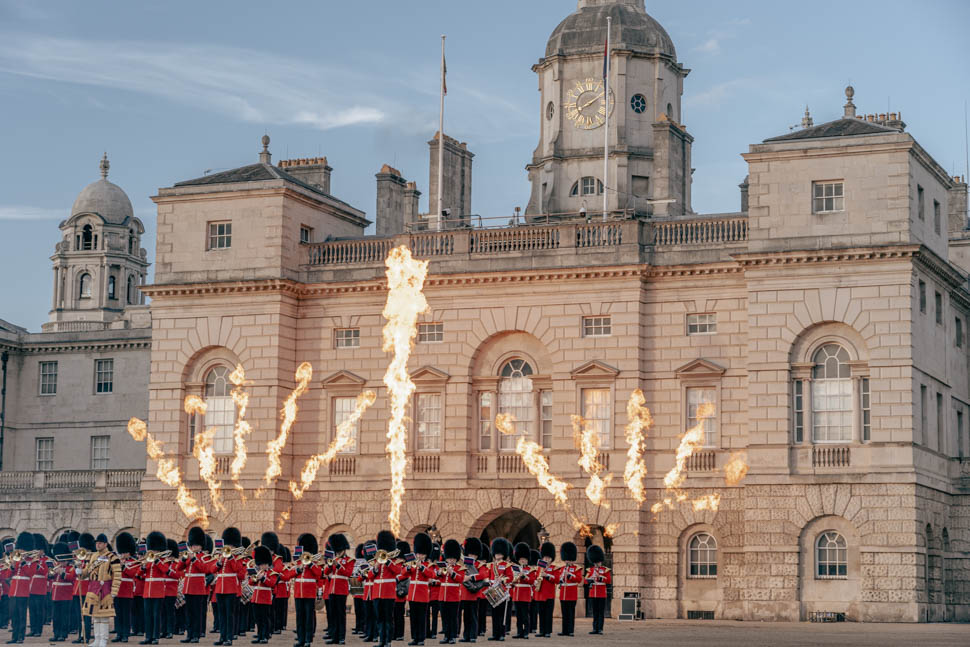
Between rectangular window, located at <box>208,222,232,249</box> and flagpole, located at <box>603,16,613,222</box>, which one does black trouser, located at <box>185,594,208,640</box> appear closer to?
rectangular window, located at <box>208,222,232,249</box>

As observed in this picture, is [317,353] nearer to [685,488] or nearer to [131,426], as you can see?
[131,426]

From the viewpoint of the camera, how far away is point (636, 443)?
49.7 metres

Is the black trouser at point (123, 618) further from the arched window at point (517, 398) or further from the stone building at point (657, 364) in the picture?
the arched window at point (517, 398)

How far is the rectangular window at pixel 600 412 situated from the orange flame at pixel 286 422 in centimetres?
890

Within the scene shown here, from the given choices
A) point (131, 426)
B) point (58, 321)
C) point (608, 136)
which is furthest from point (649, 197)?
point (58, 321)

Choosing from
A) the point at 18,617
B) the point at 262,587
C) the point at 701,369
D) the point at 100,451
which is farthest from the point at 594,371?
the point at 100,451

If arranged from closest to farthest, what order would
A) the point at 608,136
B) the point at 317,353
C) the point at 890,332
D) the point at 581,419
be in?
the point at 890,332, the point at 581,419, the point at 317,353, the point at 608,136

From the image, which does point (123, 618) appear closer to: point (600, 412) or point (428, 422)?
point (428, 422)

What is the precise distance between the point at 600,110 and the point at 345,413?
47.2 feet

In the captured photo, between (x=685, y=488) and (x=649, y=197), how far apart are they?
1345 cm

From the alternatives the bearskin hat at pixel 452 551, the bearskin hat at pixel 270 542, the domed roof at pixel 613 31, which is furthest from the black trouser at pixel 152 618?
the domed roof at pixel 613 31

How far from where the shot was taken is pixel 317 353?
54188 mm

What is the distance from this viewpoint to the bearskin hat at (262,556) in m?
35.5

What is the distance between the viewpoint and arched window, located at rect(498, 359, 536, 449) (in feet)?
170
